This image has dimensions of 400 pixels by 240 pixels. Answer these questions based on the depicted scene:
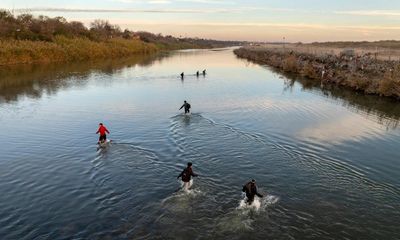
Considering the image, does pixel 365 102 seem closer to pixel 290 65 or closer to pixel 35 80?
pixel 290 65

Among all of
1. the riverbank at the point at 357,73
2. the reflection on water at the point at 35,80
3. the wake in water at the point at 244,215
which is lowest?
the wake in water at the point at 244,215

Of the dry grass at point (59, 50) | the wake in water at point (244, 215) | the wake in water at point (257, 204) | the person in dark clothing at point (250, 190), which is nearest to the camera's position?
the wake in water at point (244, 215)

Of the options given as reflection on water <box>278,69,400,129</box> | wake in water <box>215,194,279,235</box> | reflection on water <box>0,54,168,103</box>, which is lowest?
reflection on water <box>278,69,400,129</box>

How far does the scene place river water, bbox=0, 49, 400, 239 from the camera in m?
16.0

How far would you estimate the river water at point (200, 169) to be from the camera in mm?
15953

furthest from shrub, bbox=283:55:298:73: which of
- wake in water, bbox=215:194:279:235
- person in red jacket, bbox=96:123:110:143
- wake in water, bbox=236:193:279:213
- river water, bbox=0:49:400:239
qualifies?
wake in water, bbox=215:194:279:235

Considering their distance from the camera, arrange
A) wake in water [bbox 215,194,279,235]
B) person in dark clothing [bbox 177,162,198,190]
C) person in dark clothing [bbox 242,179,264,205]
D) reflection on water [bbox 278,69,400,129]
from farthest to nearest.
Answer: reflection on water [bbox 278,69,400,129], person in dark clothing [bbox 177,162,198,190], person in dark clothing [bbox 242,179,264,205], wake in water [bbox 215,194,279,235]

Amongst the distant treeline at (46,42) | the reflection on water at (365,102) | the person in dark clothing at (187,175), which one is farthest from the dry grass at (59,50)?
the person in dark clothing at (187,175)

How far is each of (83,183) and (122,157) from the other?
173 inches

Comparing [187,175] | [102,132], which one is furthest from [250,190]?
[102,132]

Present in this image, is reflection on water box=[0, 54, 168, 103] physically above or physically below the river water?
above

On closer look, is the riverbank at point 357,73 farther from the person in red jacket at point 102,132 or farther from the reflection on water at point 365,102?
the person in red jacket at point 102,132

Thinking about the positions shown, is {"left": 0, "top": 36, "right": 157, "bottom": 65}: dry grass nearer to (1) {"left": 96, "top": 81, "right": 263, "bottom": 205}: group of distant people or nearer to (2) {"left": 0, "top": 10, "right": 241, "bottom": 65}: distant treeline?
(2) {"left": 0, "top": 10, "right": 241, "bottom": 65}: distant treeline

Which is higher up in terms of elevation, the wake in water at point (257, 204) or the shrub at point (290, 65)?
the shrub at point (290, 65)
